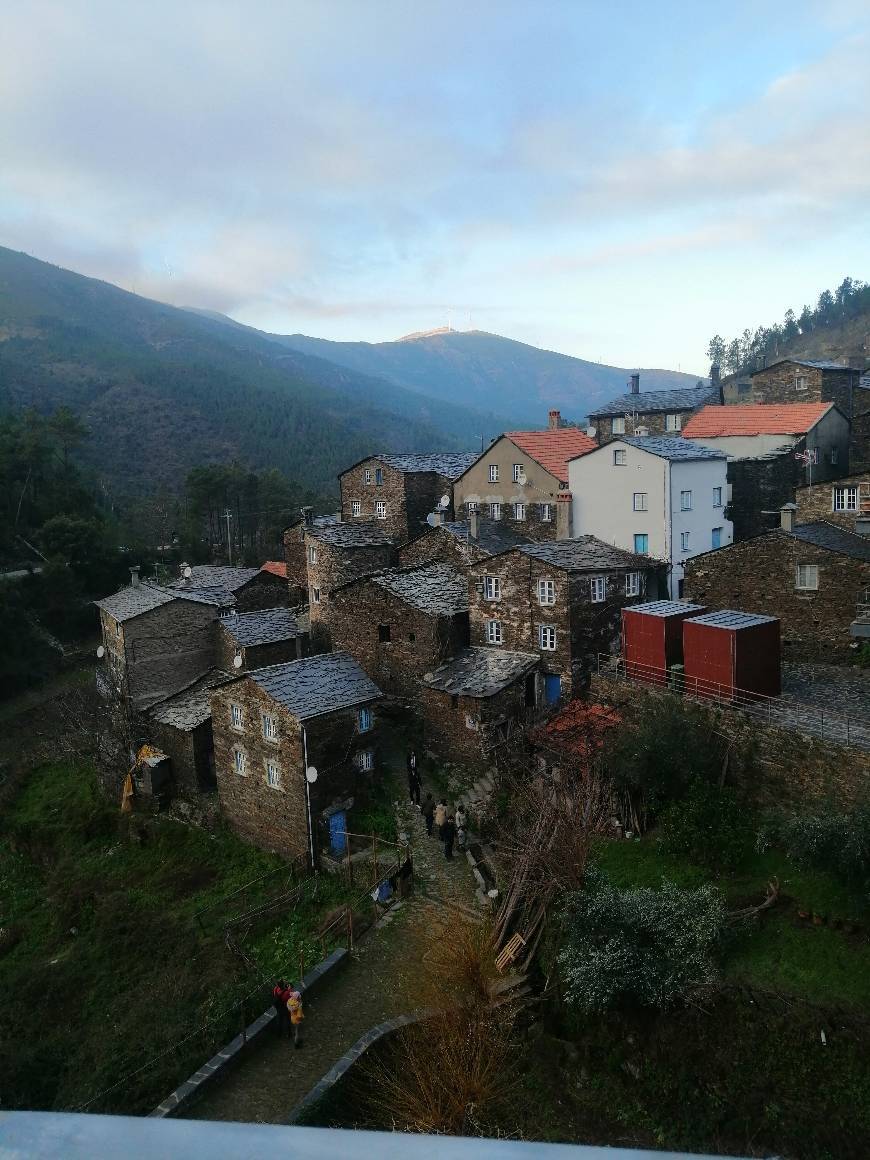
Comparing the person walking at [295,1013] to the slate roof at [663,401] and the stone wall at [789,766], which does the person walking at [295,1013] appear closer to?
the stone wall at [789,766]

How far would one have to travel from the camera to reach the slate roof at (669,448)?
32.8m

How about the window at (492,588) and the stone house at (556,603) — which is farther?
the window at (492,588)

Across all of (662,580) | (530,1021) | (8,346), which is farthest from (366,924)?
(8,346)

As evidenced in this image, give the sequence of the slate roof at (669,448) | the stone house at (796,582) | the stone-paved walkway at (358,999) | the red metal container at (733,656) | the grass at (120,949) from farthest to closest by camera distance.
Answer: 1. the slate roof at (669,448)
2. the stone house at (796,582)
3. the red metal container at (733,656)
4. the grass at (120,949)
5. the stone-paved walkway at (358,999)

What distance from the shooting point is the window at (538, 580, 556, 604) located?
1062 inches

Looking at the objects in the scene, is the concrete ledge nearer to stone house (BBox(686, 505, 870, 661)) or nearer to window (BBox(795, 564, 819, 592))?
stone house (BBox(686, 505, 870, 661))

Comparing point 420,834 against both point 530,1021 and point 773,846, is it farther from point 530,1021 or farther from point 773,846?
point 773,846

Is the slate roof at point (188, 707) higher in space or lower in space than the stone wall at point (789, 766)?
lower

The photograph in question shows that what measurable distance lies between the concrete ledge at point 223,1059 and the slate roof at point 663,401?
40.4m

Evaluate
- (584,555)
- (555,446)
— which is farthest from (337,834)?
(555,446)

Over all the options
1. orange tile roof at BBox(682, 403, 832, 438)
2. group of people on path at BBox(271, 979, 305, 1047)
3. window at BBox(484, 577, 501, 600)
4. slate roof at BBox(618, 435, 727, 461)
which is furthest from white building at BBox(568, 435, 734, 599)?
group of people on path at BBox(271, 979, 305, 1047)

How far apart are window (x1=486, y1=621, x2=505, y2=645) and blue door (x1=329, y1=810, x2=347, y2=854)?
8.27 meters

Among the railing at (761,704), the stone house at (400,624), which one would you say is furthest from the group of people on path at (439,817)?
the railing at (761,704)

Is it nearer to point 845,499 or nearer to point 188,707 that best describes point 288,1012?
point 188,707
